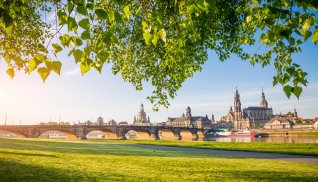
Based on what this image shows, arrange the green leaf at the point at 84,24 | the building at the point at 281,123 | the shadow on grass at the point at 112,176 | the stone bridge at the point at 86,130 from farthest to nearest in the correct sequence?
the building at the point at 281,123 → the stone bridge at the point at 86,130 → the shadow on grass at the point at 112,176 → the green leaf at the point at 84,24

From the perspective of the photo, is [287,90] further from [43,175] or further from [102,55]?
[43,175]

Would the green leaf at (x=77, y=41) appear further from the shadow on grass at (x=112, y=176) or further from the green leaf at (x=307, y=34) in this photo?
the shadow on grass at (x=112, y=176)

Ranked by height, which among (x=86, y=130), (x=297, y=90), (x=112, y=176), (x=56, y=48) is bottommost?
(x=86, y=130)

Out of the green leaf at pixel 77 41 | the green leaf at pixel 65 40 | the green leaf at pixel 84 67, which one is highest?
the green leaf at pixel 65 40

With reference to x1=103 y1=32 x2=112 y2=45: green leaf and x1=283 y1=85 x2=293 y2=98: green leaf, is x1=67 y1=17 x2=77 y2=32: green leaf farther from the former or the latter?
x1=283 y1=85 x2=293 y2=98: green leaf

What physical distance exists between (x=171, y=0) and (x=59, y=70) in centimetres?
625

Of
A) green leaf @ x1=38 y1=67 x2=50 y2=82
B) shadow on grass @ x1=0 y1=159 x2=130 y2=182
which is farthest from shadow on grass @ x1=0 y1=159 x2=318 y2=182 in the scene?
green leaf @ x1=38 y1=67 x2=50 y2=82

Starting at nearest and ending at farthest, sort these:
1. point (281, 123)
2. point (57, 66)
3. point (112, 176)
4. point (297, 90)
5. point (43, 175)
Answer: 1. point (57, 66)
2. point (297, 90)
3. point (43, 175)
4. point (112, 176)
5. point (281, 123)

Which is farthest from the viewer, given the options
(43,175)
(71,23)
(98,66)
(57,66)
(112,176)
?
(112,176)

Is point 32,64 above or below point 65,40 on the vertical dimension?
below

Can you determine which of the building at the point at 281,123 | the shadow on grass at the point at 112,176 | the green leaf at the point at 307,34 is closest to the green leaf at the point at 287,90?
the green leaf at the point at 307,34

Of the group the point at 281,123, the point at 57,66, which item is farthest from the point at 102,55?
the point at 281,123

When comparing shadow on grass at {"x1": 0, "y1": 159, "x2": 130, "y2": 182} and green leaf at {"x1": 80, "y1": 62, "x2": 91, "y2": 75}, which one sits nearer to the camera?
green leaf at {"x1": 80, "y1": 62, "x2": 91, "y2": 75}

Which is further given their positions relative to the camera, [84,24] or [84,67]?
[84,67]
